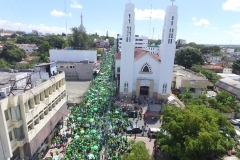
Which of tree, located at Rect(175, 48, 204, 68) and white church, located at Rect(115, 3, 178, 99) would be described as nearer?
white church, located at Rect(115, 3, 178, 99)

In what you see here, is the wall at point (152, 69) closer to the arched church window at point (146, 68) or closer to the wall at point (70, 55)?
the arched church window at point (146, 68)

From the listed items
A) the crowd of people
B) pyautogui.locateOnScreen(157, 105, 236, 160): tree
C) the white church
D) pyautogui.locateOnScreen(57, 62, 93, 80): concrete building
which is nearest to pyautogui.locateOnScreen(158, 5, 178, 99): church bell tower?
the white church

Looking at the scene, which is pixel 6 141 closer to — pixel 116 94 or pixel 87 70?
pixel 116 94

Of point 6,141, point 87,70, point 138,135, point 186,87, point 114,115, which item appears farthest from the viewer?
point 87,70

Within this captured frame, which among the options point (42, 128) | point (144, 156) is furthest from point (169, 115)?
point (42, 128)

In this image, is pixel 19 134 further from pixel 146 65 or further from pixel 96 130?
pixel 146 65

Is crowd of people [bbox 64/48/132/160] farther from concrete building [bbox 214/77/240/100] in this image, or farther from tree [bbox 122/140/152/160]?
concrete building [bbox 214/77/240/100]

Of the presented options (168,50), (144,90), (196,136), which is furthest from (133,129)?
(168,50)
